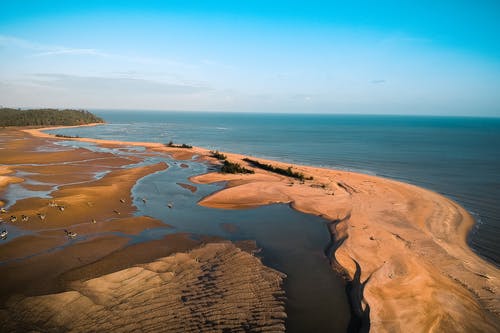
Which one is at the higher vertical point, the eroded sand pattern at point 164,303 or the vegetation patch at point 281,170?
the vegetation patch at point 281,170

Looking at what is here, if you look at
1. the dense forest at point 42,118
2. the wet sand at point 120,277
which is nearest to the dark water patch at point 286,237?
the wet sand at point 120,277

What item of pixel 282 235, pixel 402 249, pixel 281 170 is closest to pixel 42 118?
pixel 281 170

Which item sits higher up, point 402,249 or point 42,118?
point 42,118

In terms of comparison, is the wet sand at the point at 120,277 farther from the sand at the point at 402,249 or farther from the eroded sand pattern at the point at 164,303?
the sand at the point at 402,249

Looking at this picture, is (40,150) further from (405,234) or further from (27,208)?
(405,234)

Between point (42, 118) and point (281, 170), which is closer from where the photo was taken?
point (281, 170)

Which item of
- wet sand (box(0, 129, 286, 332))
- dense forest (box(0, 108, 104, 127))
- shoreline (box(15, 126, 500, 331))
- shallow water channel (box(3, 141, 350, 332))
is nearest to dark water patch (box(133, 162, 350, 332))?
shallow water channel (box(3, 141, 350, 332))

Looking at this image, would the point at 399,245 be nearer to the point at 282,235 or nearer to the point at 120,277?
the point at 282,235
